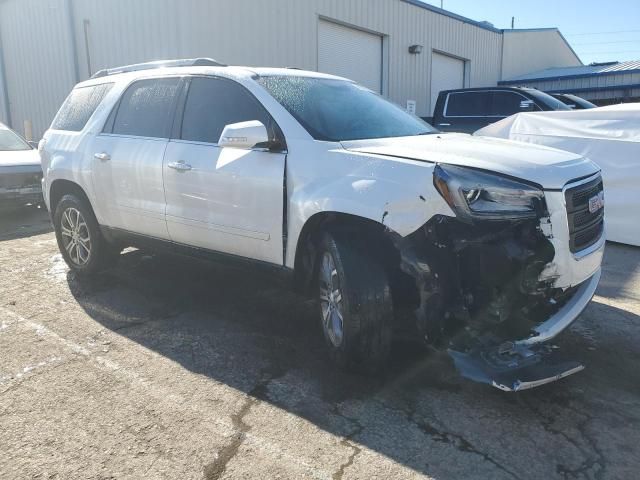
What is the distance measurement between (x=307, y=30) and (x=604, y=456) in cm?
1281

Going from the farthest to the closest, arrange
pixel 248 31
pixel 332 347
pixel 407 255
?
pixel 248 31, pixel 332 347, pixel 407 255

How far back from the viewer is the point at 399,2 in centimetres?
1667

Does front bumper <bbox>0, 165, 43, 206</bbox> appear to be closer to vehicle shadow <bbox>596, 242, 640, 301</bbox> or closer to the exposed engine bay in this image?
the exposed engine bay

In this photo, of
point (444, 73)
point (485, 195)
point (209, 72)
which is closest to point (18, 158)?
point (209, 72)

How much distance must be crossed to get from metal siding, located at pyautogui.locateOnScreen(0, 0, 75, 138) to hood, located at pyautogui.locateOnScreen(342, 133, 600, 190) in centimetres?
1211

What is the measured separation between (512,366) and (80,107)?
4594 millimetres

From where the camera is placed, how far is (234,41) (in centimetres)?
1209

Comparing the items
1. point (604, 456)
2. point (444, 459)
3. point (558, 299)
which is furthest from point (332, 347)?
point (604, 456)

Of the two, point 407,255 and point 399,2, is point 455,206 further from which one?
point 399,2

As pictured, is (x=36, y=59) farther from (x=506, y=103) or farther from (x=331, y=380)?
(x=331, y=380)

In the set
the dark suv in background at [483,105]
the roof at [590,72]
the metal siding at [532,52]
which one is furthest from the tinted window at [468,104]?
the metal siding at [532,52]

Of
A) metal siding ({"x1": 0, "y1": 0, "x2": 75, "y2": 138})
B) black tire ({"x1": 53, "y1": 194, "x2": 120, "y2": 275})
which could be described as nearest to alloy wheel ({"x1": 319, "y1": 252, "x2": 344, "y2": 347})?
black tire ({"x1": 53, "y1": 194, "x2": 120, "y2": 275})

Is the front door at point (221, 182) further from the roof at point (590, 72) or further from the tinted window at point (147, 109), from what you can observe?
the roof at point (590, 72)

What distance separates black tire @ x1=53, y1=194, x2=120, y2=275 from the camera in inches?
203
